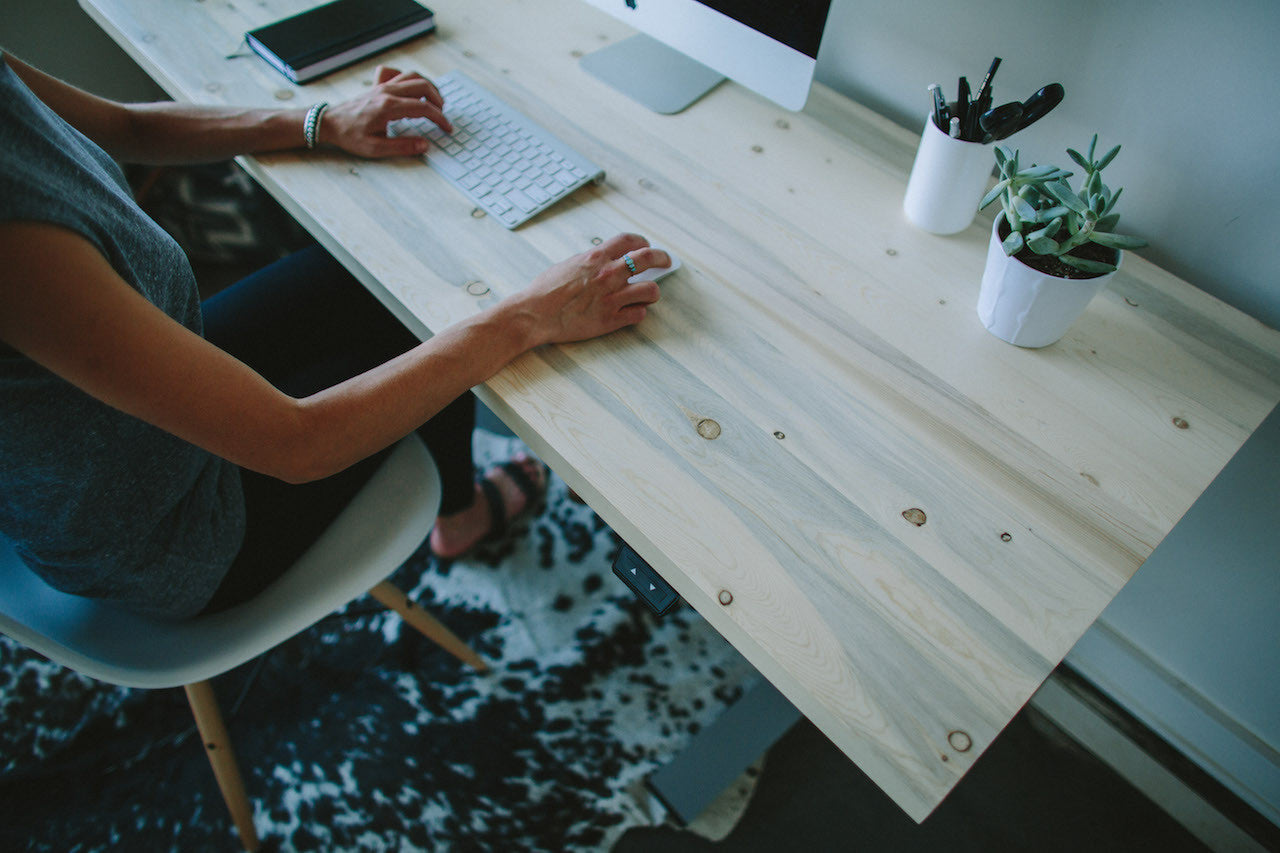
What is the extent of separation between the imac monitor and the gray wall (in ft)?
0.72

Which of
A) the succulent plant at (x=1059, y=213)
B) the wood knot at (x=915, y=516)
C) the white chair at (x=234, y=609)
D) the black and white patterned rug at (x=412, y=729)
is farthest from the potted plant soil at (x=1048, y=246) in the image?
the black and white patterned rug at (x=412, y=729)

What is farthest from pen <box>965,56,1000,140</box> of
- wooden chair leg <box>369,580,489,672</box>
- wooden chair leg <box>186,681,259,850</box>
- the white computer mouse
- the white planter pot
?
wooden chair leg <box>186,681,259,850</box>

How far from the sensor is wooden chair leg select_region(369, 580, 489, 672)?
3.63 feet

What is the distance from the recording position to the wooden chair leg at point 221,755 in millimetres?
992

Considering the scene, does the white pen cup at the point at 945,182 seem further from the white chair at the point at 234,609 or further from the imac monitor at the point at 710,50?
the white chair at the point at 234,609

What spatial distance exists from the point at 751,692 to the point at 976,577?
0.72 meters

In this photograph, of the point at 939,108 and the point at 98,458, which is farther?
the point at 939,108

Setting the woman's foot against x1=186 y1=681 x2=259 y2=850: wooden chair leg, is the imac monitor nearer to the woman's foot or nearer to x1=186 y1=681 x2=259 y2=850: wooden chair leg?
the woman's foot

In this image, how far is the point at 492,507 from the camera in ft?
4.95

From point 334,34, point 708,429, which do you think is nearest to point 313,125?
point 334,34

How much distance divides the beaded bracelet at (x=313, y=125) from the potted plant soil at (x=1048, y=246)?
2.71 feet

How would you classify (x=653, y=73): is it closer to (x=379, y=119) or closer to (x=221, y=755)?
(x=379, y=119)

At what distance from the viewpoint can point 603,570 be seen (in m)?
1.48

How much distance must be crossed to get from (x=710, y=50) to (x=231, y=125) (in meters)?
0.65
